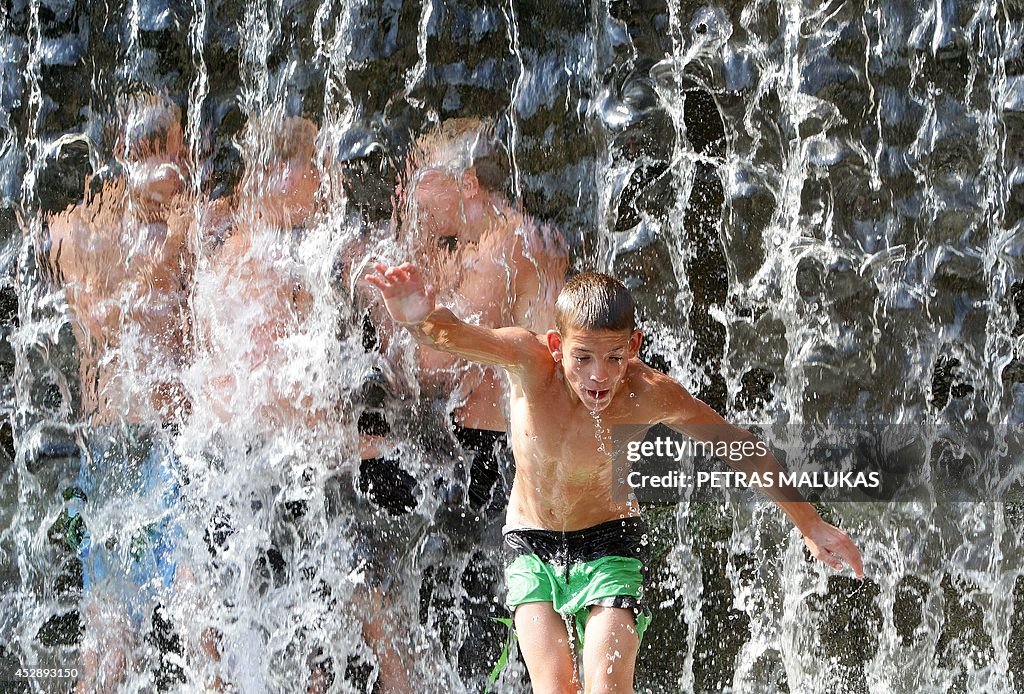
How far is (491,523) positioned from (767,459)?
→ 1.62m

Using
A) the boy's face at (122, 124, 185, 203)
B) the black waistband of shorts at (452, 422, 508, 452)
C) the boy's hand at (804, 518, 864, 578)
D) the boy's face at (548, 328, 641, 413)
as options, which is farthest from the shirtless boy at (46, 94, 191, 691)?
the boy's hand at (804, 518, 864, 578)

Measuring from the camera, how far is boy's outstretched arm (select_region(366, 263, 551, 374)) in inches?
99.5

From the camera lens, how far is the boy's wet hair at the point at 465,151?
433 cm

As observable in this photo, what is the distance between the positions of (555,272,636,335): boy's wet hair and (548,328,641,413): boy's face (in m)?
0.02

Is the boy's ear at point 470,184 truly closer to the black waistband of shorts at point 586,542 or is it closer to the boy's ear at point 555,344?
the boy's ear at point 555,344

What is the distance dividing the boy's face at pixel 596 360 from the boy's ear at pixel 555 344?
0.03 metres

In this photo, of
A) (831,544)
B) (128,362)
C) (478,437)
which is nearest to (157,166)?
(128,362)

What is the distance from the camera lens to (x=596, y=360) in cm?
268

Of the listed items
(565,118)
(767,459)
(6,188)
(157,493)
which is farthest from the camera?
(6,188)

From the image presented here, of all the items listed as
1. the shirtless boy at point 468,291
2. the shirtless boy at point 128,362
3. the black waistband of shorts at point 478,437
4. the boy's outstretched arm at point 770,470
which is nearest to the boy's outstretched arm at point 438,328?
the boy's outstretched arm at point 770,470

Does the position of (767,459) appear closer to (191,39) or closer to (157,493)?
(157,493)

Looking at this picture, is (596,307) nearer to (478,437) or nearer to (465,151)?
(478,437)

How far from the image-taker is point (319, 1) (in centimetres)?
454

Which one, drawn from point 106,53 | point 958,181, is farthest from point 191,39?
point 958,181
